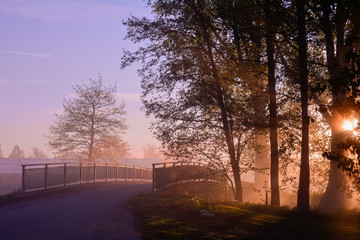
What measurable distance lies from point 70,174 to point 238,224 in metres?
15.4

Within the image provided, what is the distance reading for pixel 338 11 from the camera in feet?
51.3

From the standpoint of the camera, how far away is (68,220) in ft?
39.0

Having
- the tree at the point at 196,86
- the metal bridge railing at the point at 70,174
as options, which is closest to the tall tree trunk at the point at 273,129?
the tree at the point at 196,86

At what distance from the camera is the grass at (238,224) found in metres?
9.54

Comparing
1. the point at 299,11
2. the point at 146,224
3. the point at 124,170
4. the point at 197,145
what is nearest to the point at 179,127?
the point at 197,145

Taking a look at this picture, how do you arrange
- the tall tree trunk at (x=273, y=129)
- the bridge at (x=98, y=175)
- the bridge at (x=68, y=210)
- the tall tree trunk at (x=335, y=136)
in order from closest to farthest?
1. the bridge at (x=68, y=210)
2. the tall tree trunk at (x=335, y=136)
3. the tall tree trunk at (x=273, y=129)
4. the bridge at (x=98, y=175)

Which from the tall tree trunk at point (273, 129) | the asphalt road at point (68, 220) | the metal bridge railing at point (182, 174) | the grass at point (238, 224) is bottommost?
the asphalt road at point (68, 220)

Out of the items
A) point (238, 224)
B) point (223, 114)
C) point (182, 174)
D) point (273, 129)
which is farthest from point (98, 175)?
point (238, 224)

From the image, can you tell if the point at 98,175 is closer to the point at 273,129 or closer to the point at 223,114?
the point at 223,114

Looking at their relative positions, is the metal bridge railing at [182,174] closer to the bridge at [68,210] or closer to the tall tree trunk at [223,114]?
the bridge at [68,210]

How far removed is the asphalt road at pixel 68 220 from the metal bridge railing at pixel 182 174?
15.2 ft

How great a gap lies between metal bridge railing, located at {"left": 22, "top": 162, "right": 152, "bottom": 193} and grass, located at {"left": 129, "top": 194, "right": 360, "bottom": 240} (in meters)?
7.78

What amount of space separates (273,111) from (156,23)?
675cm

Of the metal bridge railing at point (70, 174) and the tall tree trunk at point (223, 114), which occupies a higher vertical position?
the tall tree trunk at point (223, 114)
